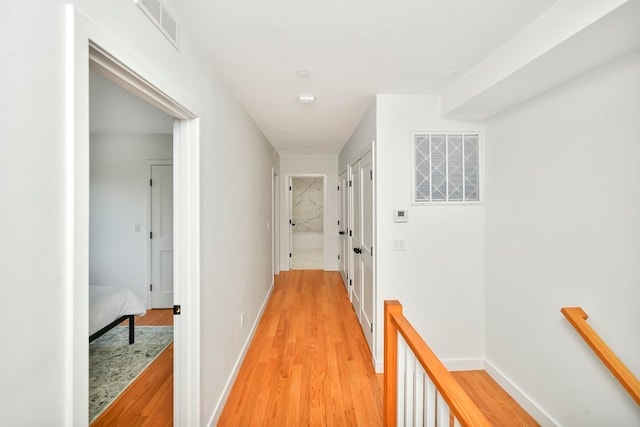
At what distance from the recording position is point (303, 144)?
4.60m

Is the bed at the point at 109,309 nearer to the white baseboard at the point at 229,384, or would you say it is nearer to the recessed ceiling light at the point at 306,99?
the white baseboard at the point at 229,384

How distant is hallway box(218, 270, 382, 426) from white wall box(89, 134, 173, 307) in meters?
1.97

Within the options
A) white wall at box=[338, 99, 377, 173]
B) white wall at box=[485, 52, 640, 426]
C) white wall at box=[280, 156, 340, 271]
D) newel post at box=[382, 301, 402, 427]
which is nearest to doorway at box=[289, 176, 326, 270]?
white wall at box=[280, 156, 340, 271]

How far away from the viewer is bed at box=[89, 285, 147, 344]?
2475 millimetres

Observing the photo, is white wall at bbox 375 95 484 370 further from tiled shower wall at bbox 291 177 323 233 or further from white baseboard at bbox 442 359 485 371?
tiled shower wall at bbox 291 177 323 233

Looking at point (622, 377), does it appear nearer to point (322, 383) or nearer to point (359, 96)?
point (322, 383)

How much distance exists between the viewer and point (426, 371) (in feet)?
3.50

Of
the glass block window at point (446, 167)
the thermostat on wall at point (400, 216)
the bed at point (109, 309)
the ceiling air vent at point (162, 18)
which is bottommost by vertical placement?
the bed at point (109, 309)

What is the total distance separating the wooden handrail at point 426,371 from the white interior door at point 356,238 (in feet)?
5.95

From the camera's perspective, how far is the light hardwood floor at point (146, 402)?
1.87m

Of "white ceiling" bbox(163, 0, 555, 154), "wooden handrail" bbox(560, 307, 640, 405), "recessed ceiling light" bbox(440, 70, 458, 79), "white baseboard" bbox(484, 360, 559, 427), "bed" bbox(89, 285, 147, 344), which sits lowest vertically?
"white baseboard" bbox(484, 360, 559, 427)

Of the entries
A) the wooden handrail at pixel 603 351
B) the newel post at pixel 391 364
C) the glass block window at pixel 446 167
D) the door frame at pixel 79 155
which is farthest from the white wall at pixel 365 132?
the wooden handrail at pixel 603 351

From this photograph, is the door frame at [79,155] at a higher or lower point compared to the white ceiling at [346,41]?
lower

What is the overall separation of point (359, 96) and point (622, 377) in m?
2.46
